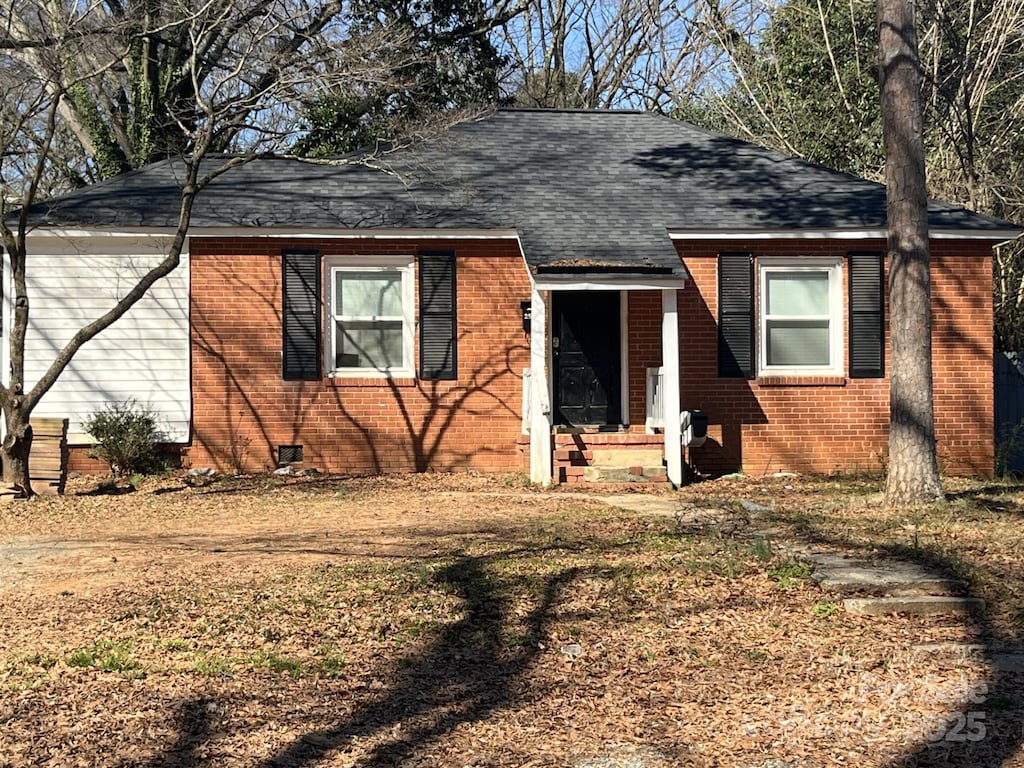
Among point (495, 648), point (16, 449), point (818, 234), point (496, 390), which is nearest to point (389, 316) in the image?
point (496, 390)

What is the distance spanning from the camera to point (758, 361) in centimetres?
1493

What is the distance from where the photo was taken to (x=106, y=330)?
14.4 m

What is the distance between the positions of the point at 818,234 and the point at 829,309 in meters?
1.04

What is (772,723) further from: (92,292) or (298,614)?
(92,292)

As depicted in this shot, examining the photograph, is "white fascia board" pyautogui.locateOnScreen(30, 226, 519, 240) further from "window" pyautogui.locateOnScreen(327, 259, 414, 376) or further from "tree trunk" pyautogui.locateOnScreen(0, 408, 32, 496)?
"tree trunk" pyautogui.locateOnScreen(0, 408, 32, 496)

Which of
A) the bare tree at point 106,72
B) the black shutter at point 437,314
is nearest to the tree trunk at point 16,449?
the bare tree at point 106,72

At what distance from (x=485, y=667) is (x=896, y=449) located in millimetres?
6115

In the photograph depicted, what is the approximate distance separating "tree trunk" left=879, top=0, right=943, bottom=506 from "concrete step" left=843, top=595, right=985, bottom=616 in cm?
381

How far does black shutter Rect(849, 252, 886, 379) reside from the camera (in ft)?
48.6

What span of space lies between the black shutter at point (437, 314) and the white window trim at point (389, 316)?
0.16m

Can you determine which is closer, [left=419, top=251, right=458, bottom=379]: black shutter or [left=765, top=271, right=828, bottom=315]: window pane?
[left=419, top=251, right=458, bottom=379]: black shutter

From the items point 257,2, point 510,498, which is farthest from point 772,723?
point 257,2

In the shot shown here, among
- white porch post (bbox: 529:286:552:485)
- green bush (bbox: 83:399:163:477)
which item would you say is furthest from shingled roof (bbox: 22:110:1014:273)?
green bush (bbox: 83:399:163:477)

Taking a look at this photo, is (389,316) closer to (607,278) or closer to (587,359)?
(587,359)
